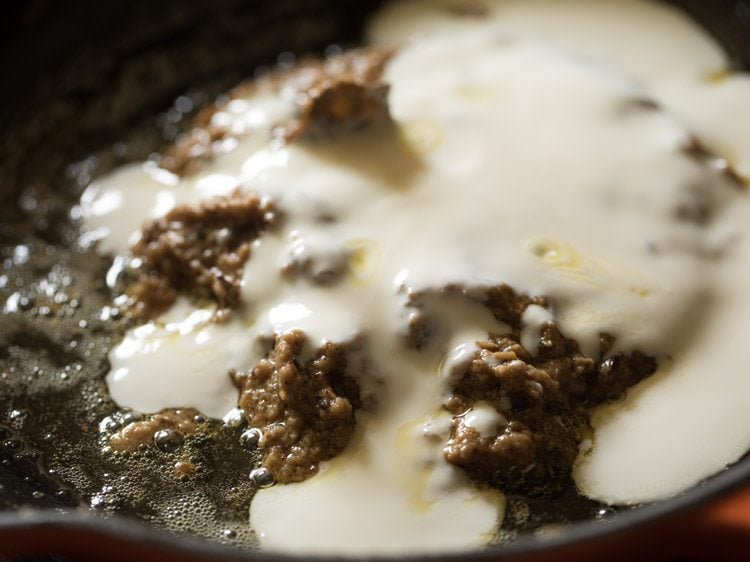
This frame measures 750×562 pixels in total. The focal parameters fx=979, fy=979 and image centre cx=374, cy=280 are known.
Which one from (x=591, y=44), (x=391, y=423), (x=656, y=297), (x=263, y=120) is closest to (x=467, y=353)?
(x=391, y=423)

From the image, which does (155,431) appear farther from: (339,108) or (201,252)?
(339,108)

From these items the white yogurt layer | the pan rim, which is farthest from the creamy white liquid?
the pan rim

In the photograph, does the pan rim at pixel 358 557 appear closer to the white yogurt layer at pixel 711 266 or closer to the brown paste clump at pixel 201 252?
the white yogurt layer at pixel 711 266

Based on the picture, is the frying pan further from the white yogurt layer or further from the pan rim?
the pan rim

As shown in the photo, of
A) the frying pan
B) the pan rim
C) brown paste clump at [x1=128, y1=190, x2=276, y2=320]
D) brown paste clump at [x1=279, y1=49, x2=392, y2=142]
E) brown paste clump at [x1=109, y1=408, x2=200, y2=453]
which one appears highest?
the frying pan

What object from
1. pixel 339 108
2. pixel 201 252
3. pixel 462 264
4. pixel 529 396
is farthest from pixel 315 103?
pixel 529 396

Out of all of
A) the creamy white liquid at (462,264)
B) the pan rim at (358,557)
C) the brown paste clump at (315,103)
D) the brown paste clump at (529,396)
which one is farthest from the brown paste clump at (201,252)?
the pan rim at (358,557)

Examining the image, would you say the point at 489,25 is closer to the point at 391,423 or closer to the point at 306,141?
the point at 306,141
